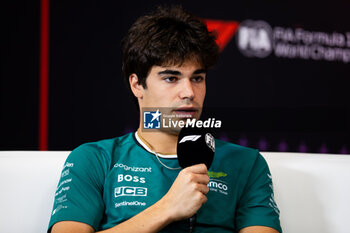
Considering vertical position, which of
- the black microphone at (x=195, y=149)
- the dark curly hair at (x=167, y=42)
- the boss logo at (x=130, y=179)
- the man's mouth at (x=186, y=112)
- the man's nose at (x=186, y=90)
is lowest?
the boss logo at (x=130, y=179)

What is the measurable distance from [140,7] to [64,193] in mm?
1763

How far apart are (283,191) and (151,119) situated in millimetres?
567

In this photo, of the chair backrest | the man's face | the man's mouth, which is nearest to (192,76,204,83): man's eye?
the man's face

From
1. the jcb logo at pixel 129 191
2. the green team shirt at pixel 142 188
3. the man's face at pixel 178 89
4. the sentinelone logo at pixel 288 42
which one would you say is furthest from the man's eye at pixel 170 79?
the sentinelone logo at pixel 288 42

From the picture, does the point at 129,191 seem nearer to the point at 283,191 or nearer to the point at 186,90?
the point at 186,90

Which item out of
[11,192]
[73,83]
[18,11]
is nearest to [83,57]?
[73,83]

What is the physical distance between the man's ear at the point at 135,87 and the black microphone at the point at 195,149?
0.39 metres

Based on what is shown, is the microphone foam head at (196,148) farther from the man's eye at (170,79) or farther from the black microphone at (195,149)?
the man's eye at (170,79)

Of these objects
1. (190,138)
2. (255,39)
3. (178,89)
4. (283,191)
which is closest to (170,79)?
(178,89)

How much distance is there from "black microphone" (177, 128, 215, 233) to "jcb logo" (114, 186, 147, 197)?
0.71ft

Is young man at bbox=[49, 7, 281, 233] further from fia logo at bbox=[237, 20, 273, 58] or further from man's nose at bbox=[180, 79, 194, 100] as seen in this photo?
fia logo at bbox=[237, 20, 273, 58]

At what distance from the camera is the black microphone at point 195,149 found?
0.97 metres

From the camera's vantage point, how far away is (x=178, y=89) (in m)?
1.20

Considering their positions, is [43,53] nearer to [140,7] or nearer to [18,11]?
[18,11]
